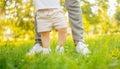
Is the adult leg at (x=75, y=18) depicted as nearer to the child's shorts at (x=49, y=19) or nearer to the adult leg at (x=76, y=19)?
the adult leg at (x=76, y=19)

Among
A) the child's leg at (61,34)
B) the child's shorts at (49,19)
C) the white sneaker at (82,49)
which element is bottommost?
the white sneaker at (82,49)

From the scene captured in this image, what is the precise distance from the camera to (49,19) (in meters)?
2.77

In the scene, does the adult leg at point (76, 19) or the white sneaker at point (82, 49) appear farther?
the adult leg at point (76, 19)

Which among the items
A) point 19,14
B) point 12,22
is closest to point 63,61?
point 19,14

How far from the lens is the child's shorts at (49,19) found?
2.74m

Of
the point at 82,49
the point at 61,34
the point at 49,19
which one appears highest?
the point at 49,19

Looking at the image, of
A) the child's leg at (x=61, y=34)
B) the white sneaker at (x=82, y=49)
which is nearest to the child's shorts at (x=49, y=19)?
the child's leg at (x=61, y=34)

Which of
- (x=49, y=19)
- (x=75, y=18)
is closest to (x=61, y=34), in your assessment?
(x=49, y=19)

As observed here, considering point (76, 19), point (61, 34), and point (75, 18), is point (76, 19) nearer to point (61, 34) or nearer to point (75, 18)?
point (75, 18)

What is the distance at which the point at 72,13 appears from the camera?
9.86 ft

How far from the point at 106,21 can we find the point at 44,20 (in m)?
15.3

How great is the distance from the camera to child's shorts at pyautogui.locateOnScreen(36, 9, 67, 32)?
274 cm

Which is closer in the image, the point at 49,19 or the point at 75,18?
the point at 49,19

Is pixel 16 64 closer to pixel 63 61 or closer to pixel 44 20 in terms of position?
pixel 63 61
